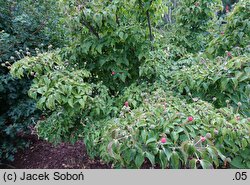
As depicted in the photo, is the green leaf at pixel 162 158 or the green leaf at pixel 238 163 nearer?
the green leaf at pixel 162 158

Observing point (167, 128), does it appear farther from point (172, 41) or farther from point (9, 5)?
point (9, 5)

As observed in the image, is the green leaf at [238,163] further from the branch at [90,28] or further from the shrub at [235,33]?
the branch at [90,28]

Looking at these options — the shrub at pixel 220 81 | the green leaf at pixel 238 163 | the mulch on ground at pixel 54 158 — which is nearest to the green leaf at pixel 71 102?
the shrub at pixel 220 81

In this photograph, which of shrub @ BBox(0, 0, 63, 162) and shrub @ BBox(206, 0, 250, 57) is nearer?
Result: shrub @ BBox(206, 0, 250, 57)

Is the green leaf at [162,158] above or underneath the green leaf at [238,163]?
above

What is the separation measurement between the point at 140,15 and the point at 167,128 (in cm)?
147

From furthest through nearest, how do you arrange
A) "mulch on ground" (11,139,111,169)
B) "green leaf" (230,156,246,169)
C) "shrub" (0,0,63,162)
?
"mulch on ground" (11,139,111,169), "shrub" (0,0,63,162), "green leaf" (230,156,246,169)

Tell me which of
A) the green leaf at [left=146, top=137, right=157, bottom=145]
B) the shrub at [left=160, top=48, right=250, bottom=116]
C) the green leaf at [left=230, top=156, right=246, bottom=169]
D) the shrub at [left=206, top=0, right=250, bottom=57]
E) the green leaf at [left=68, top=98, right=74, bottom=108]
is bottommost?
the green leaf at [left=230, top=156, right=246, bottom=169]

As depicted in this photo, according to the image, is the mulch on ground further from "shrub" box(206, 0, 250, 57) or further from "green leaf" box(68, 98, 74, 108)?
"shrub" box(206, 0, 250, 57)

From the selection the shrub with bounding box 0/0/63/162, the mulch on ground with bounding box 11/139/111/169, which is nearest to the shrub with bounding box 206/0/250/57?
the mulch on ground with bounding box 11/139/111/169

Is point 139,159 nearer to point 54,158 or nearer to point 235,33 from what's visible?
point 235,33

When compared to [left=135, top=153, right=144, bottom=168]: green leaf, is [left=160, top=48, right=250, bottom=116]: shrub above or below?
above

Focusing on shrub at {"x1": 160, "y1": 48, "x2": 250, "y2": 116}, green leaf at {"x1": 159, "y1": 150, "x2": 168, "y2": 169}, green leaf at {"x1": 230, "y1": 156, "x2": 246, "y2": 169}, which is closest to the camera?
green leaf at {"x1": 159, "y1": 150, "x2": 168, "y2": 169}
